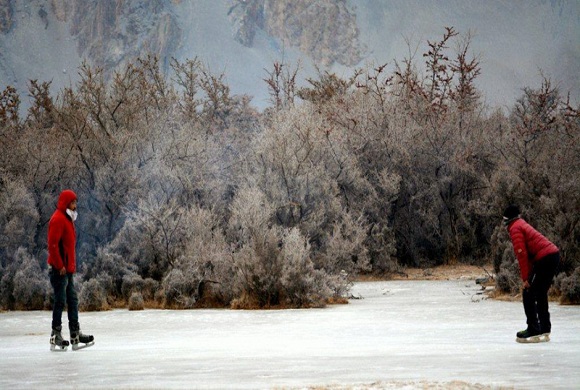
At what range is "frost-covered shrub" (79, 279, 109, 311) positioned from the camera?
70.6 ft

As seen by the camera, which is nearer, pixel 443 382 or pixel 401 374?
pixel 443 382

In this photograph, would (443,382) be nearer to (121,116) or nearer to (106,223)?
(106,223)

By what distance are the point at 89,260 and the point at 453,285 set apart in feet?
31.6

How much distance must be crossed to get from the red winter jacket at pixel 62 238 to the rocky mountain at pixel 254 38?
78.5m

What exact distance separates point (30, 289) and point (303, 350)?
11.4 meters

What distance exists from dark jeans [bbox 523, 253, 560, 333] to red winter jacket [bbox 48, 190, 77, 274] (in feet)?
19.1

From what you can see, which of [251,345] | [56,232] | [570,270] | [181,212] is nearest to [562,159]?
[570,270]

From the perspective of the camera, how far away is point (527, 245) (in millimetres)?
13188

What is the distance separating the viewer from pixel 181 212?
23047mm

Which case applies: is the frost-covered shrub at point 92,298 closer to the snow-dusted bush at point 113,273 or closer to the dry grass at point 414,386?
the snow-dusted bush at point 113,273

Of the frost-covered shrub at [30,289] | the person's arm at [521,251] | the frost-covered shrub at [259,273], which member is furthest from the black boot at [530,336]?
the frost-covered shrub at [30,289]

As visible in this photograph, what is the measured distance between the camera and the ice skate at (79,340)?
13438mm

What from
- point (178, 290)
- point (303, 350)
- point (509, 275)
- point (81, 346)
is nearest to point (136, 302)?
point (178, 290)

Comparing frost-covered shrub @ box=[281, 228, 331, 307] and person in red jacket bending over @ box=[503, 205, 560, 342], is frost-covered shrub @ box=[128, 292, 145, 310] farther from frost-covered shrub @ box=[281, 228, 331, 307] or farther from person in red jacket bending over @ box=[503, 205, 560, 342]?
person in red jacket bending over @ box=[503, 205, 560, 342]
